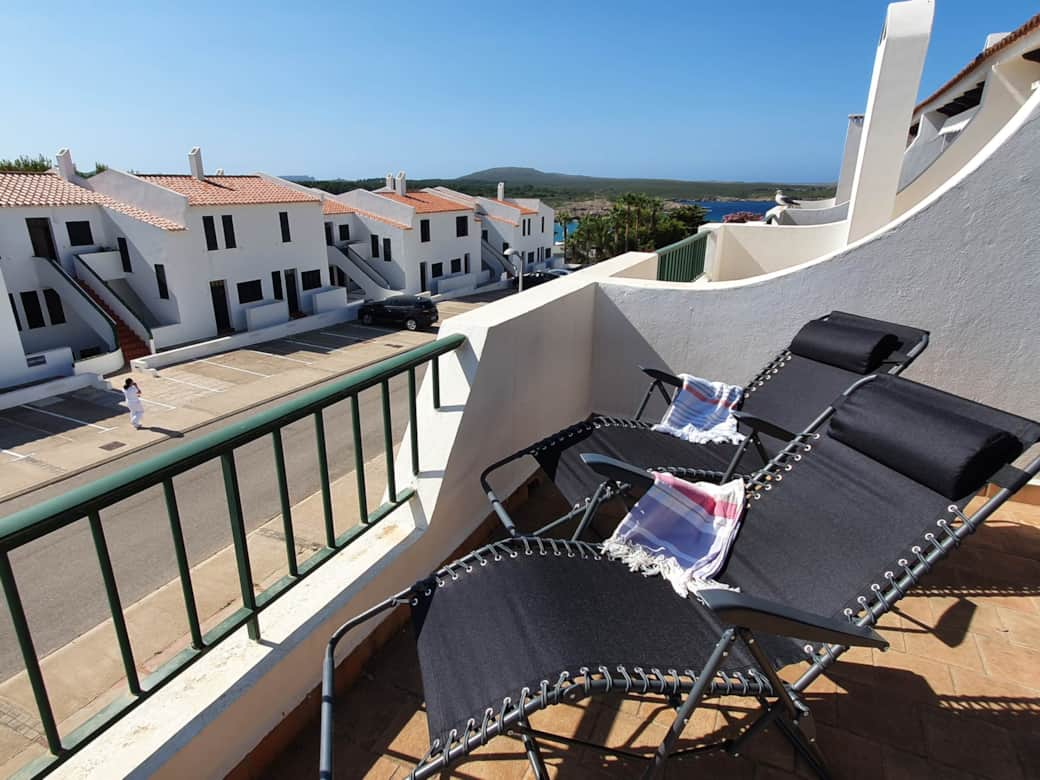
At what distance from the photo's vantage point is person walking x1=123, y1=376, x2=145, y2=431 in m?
14.5

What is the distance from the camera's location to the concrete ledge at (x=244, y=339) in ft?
68.4

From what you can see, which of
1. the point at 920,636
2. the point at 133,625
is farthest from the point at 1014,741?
the point at 133,625

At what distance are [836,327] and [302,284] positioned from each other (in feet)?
91.8

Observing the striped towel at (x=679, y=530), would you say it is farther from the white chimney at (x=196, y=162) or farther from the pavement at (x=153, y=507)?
the white chimney at (x=196, y=162)

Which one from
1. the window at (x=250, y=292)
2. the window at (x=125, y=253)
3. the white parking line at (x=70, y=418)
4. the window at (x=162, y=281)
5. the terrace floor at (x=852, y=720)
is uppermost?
the terrace floor at (x=852, y=720)

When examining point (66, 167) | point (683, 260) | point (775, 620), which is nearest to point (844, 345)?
point (775, 620)

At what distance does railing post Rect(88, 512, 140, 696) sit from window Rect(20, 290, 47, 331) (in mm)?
27856

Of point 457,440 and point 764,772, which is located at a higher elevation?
point 457,440

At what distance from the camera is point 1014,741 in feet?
5.92

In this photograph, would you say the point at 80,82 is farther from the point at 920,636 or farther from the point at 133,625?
the point at 920,636

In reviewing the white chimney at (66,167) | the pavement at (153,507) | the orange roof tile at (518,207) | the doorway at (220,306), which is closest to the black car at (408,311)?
the pavement at (153,507)

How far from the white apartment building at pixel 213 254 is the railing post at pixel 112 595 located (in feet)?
82.3

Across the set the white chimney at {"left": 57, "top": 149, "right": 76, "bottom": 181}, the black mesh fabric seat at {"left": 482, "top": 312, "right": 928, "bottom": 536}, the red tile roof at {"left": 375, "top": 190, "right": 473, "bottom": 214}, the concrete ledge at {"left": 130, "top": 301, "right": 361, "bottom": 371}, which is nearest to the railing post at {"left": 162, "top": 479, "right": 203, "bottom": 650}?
the black mesh fabric seat at {"left": 482, "top": 312, "right": 928, "bottom": 536}

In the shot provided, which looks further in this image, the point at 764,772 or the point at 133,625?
the point at 133,625
